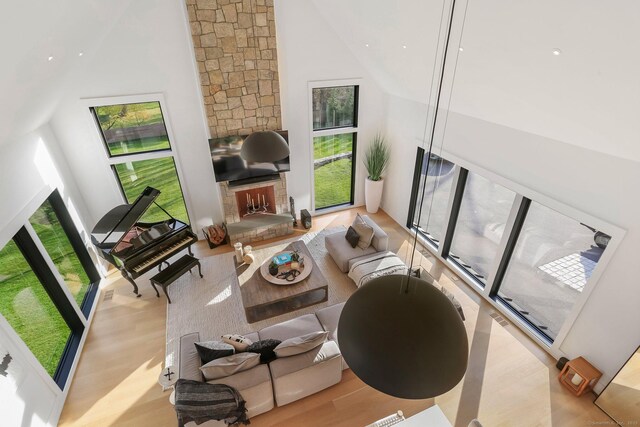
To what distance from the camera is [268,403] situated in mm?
4168

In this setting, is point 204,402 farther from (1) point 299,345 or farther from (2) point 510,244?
(2) point 510,244

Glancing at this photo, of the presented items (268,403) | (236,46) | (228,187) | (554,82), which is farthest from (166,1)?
(268,403)

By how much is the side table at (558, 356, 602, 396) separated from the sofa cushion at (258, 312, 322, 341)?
3.31 metres

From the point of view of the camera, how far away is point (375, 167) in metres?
7.95

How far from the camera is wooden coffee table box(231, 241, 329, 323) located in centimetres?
537

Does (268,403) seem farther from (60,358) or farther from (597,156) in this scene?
(597,156)

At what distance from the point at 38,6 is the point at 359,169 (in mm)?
6591

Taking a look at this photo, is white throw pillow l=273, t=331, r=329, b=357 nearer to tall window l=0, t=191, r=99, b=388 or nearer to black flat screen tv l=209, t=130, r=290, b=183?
tall window l=0, t=191, r=99, b=388

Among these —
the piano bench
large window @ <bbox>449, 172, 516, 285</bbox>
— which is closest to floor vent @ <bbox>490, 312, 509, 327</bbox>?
large window @ <bbox>449, 172, 516, 285</bbox>

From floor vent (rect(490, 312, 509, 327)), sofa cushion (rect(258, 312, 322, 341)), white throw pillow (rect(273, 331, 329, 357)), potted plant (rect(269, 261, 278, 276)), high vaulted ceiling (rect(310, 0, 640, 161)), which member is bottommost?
floor vent (rect(490, 312, 509, 327))

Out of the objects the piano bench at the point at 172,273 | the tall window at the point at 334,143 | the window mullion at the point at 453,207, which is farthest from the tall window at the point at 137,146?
the window mullion at the point at 453,207

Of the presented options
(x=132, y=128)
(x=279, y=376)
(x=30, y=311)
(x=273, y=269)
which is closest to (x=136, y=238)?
(x=30, y=311)

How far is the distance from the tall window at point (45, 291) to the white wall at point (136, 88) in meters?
0.98

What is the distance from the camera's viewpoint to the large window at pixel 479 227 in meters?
6.19
